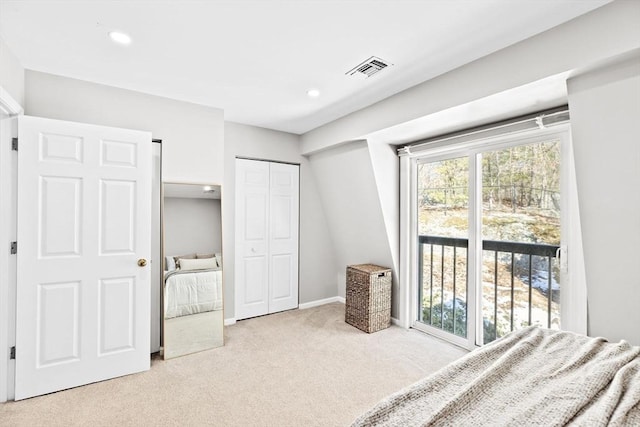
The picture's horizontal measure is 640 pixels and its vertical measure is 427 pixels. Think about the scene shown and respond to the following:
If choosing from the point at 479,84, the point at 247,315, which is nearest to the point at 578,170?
the point at 479,84

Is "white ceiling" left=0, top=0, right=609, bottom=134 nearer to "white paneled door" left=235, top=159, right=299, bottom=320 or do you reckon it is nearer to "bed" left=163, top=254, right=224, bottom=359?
"white paneled door" left=235, top=159, right=299, bottom=320

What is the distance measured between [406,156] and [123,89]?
2.90m

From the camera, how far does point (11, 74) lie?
212 centimetres

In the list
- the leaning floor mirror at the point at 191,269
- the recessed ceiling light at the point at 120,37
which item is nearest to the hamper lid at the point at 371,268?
the leaning floor mirror at the point at 191,269

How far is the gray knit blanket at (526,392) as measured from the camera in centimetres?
98

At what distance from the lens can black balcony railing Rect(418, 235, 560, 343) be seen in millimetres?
2461

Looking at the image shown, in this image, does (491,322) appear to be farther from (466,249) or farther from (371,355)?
(371,355)

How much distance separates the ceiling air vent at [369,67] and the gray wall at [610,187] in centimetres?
116

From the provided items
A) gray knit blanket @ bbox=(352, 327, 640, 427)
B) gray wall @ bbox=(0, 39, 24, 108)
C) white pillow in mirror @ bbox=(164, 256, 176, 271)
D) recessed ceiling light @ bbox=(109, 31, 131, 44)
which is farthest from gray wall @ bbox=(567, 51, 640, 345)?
gray wall @ bbox=(0, 39, 24, 108)

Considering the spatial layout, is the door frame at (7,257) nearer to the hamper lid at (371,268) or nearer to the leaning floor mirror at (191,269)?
the leaning floor mirror at (191,269)

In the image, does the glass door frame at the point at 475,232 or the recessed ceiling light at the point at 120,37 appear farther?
the glass door frame at the point at 475,232

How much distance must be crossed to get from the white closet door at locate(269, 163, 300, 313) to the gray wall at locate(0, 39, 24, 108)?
7.85 ft

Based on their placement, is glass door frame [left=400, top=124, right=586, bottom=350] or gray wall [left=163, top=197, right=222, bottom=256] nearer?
glass door frame [left=400, top=124, right=586, bottom=350]

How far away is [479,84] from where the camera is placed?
2105mm
